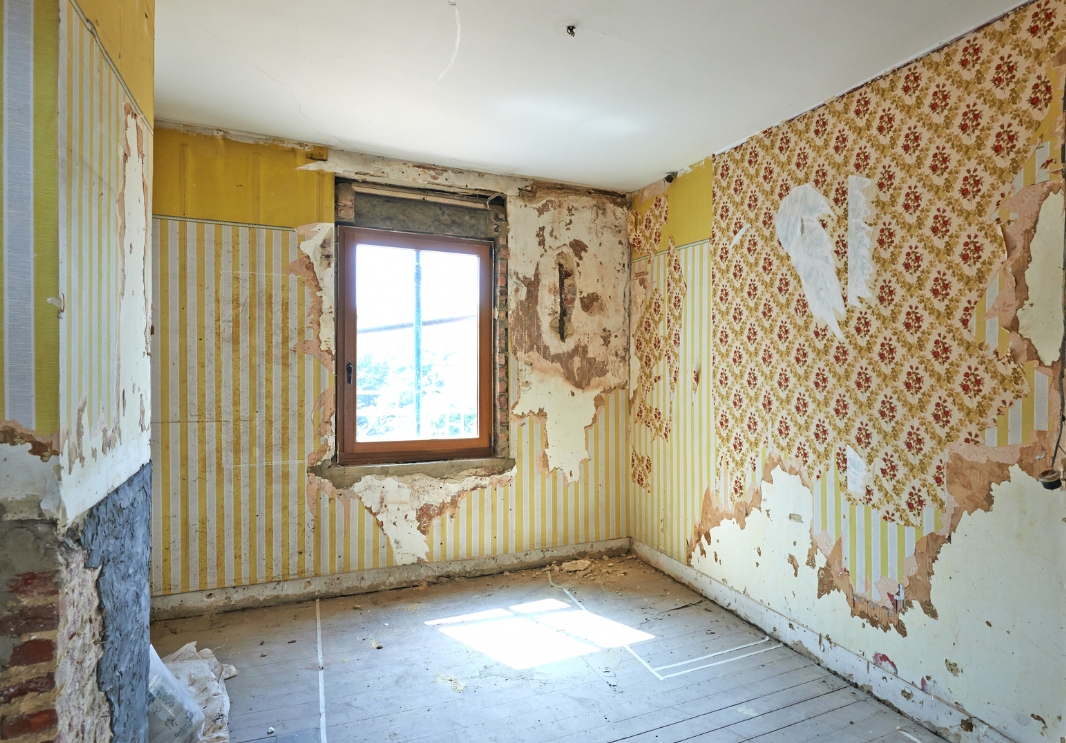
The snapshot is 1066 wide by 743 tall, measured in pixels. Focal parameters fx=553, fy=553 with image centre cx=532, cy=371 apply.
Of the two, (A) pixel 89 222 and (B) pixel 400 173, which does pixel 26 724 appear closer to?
(A) pixel 89 222

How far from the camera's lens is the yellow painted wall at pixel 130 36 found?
4.42 feet

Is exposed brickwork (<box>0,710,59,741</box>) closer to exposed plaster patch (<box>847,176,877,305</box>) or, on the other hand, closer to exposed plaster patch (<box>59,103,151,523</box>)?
exposed plaster patch (<box>59,103,151,523</box>)

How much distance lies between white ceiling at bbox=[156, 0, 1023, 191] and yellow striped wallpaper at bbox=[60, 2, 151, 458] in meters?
0.85

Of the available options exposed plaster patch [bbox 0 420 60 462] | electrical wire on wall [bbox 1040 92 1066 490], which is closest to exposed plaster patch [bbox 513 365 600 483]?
electrical wire on wall [bbox 1040 92 1066 490]

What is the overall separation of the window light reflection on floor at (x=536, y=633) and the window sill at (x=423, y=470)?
2.87 feet

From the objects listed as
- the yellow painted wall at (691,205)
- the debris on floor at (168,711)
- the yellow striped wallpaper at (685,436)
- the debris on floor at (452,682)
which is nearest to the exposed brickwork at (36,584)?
the debris on floor at (168,711)

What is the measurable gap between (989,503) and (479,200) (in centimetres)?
312

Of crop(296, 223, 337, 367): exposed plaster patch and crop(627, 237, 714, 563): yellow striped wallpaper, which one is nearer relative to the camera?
crop(296, 223, 337, 367): exposed plaster patch

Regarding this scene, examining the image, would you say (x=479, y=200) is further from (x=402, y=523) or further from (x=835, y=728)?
(x=835, y=728)

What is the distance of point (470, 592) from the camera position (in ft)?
11.2

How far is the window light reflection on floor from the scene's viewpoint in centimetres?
270

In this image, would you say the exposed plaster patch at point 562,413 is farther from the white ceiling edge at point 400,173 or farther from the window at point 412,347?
the white ceiling edge at point 400,173

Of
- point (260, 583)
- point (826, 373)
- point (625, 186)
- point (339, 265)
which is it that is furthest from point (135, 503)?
point (625, 186)

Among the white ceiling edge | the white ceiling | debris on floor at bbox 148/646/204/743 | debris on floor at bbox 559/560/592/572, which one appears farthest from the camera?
debris on floor at bbox 559/560/592/572
